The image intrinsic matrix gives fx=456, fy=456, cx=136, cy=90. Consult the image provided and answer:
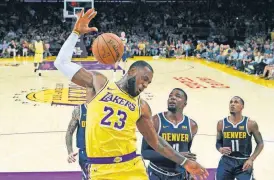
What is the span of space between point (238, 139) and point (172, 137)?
0.87 meters

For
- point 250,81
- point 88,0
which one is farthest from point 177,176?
point 88,0

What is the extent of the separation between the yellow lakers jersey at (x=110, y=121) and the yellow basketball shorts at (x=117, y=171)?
0.24ft

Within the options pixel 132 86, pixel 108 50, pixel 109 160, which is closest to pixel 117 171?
pixel 109 160

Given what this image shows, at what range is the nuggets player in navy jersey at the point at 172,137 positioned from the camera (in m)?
3.99

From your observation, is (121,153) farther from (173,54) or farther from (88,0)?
(173,54)

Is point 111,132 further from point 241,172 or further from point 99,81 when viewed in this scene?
point 241,172

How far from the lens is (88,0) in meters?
22.9

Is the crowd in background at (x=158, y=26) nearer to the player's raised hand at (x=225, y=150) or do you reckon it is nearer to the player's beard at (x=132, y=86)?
the player's raised hand at (x=225, y=150)

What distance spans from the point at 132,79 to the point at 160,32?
29.7m

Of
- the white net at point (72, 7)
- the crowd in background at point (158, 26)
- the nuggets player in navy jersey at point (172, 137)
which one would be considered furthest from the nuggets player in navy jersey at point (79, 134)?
the crowd in background at point (158, 26)

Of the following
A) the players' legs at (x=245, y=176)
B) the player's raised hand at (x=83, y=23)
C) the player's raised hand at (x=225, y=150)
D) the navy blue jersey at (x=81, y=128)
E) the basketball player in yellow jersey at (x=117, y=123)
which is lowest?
the players' legs at (x=245, y=176)

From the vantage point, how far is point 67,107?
11070 millimetres

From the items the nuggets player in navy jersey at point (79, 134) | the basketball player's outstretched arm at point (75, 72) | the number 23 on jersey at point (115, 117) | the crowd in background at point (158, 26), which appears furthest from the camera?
the crowd in background at point (158, 26)

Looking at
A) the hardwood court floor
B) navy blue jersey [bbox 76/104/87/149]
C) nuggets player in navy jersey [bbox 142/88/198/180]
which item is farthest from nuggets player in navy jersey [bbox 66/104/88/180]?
the hardwood court floor
